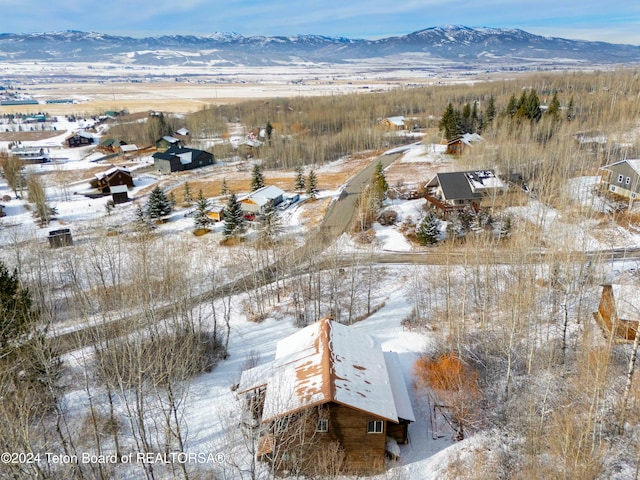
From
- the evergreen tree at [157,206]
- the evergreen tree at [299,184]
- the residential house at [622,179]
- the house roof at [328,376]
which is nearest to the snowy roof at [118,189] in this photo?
the evergreen tree at [157,206]

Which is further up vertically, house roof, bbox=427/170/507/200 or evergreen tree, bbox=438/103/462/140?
evergreen tree, bbox=438/103/462/140

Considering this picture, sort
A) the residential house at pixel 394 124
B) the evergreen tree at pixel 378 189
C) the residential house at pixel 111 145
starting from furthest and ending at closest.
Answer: the residential house at pixel 394 124, the residential house at pixel 111 145, the evergreen tree at pixel 378 189

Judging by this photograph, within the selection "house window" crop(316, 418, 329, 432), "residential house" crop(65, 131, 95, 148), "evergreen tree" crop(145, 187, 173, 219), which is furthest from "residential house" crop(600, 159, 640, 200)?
"residential house" crop(65, 131, 95, 148)

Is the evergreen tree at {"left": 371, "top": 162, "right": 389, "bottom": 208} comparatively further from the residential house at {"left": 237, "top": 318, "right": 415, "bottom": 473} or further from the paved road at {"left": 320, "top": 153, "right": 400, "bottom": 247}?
the residential house at {"left": 237, "top": 318, "right": 415, "bottom": 473}

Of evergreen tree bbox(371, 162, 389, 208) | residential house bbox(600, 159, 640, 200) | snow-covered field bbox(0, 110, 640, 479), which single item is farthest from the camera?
evergreen tree bbox(371, 162, 389, 208)

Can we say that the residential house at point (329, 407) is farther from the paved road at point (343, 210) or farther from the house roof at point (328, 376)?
the paved road at point (343, 210)

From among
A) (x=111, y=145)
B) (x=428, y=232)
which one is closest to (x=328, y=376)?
(x=428, y=232)

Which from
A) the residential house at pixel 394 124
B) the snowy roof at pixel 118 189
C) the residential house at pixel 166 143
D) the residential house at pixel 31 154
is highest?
the residential house at pixel 394 124
